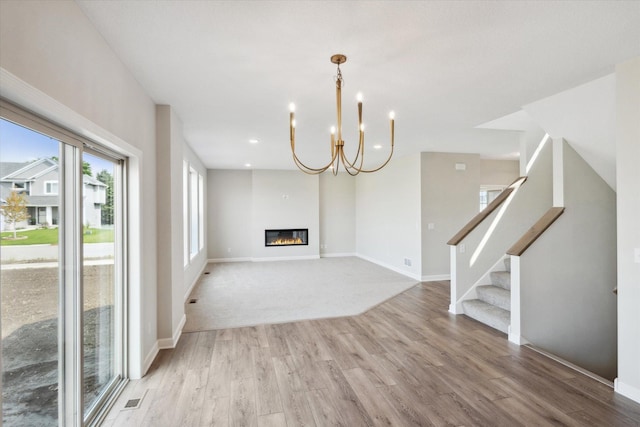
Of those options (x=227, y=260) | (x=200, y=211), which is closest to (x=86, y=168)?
(x=200, y=211)

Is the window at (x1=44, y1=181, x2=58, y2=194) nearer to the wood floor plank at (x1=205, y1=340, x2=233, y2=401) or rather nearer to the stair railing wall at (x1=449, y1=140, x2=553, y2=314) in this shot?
the wood floor plank at (x1=205, y1=340, x2=233, y2=401)

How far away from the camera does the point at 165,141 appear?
325cm

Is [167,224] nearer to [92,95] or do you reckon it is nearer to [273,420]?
[92,95]

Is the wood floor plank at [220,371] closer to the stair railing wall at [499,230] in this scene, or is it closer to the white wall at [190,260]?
the white wall at [190,260]

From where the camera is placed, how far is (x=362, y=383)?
263 cm

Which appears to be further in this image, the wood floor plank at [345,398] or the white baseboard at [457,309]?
the white baseboard at [457,309]

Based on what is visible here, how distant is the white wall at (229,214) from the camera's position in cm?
842

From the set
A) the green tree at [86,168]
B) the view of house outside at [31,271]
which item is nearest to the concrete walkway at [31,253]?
the view of house outside at [31,271]

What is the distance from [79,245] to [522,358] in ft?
12.3

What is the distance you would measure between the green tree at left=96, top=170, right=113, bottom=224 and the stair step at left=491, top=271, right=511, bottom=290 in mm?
4612

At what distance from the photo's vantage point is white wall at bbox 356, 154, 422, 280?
6418 mm

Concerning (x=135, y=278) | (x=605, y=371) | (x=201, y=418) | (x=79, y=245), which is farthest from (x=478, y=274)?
(x=79, y=245)

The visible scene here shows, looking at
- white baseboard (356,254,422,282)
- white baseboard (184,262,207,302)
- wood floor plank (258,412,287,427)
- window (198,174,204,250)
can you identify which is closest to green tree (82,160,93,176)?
wood floor plank (258,412,287,427)

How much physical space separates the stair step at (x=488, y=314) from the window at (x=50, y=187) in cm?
431
